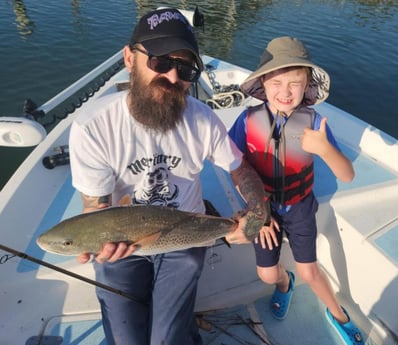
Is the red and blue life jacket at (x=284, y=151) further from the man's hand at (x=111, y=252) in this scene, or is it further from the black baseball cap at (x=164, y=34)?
the man's hand at (x=111, y=252)

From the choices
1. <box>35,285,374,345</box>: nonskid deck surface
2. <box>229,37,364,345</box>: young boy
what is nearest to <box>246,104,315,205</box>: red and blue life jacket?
<box>229,37,364,345</box>: young boy

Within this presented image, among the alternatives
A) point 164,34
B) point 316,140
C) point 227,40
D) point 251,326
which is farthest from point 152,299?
point 227,40

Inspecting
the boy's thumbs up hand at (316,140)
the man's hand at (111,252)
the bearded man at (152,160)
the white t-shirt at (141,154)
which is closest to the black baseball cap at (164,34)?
the bearded man at (152,160)

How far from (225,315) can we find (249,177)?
4.85 ft

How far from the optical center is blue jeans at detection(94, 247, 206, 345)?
7.70ft

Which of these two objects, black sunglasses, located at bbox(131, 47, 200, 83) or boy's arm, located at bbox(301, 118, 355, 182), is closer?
black sunglasses, located at bbox(131, 47, 200, 83)

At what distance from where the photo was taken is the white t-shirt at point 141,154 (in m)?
2.29

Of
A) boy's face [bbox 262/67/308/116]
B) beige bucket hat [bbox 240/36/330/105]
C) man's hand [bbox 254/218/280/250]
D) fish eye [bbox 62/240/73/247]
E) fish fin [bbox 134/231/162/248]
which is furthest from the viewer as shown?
man's hand [bbox 254/218/280/250]

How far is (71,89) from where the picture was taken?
193 inches

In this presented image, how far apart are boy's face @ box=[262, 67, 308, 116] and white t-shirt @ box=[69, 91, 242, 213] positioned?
0.56m

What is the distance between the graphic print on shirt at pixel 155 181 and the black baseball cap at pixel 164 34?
72cm

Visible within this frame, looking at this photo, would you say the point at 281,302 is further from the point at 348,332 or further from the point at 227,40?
the point at 227,40

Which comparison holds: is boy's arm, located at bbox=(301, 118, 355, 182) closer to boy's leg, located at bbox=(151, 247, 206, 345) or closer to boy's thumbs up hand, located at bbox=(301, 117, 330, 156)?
boy's thumbs up hand, located at bbox=(301, 117, 330, 156)

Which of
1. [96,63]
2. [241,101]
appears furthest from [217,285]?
[96,63]
